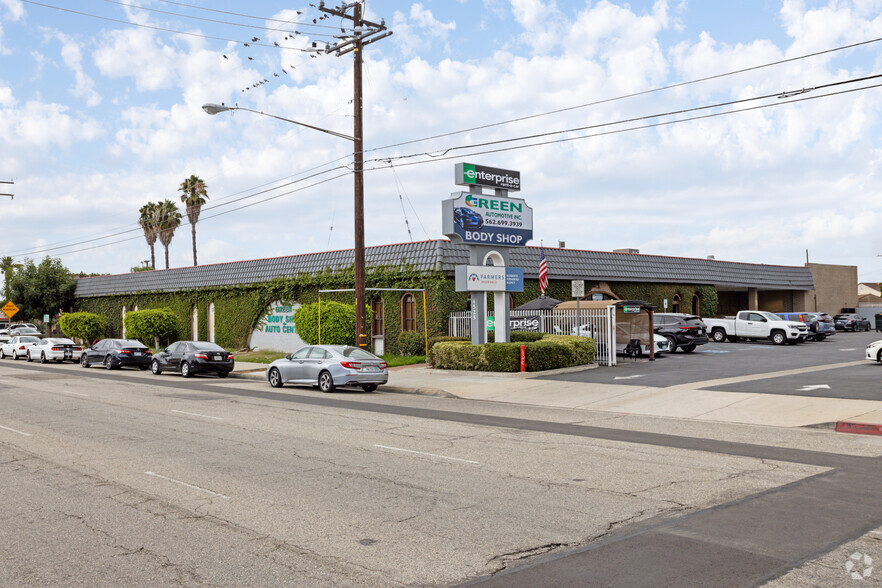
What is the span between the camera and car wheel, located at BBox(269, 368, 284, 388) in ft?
74.6

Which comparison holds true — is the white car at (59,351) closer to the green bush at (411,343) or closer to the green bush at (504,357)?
the green bush at (411,343)

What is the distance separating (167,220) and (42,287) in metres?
14.4

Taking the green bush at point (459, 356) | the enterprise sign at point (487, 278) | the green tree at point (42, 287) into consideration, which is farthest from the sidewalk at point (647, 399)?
the green tree at point (42, 287)

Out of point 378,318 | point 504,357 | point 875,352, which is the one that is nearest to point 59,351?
point 378,318

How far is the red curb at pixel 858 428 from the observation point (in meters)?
12.8

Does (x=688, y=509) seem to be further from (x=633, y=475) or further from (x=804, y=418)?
(x=804, y=418)

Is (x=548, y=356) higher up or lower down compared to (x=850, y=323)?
lower down

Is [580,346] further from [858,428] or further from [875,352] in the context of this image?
[858,428]

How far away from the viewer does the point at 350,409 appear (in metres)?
16.4

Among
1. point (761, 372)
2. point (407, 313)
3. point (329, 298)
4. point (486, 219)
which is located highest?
point (486, 219)

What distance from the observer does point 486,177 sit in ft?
81.5

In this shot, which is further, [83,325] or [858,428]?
[83,325]

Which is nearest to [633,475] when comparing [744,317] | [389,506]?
[389,506]

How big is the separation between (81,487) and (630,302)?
21345 mm
